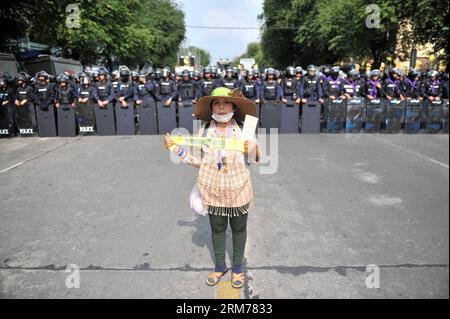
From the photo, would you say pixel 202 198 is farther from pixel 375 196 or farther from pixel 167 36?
pixel 167 36

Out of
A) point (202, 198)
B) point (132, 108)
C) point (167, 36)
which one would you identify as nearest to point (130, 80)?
point (132, 108)

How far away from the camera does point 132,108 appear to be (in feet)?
36.7

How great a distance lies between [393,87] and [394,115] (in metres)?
0.96

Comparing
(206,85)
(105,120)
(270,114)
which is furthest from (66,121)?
(270,114)

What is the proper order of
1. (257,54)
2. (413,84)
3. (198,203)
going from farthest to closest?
(257,54)
(413,84)
(198,203)

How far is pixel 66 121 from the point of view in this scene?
11.2m

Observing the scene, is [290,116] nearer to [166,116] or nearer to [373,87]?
[373,87]

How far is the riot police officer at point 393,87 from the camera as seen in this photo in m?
11.5

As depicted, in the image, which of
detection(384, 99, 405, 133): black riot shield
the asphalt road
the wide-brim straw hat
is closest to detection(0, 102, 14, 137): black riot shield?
the asphalt road

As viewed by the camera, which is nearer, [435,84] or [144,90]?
[435,84]

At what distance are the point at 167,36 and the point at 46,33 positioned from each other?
1179 inches

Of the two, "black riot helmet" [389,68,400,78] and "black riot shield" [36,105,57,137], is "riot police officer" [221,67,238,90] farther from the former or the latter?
"black riot shield" [36,105,57,137]

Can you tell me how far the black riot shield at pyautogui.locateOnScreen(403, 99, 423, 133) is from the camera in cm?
1108

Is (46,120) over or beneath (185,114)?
beneath
